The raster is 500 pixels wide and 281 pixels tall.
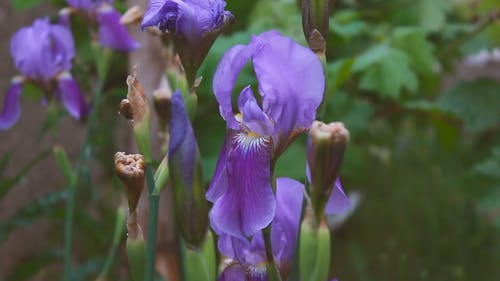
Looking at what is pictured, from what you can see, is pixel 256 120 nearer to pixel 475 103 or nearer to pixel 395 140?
pixel 475 103

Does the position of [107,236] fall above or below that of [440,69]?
below

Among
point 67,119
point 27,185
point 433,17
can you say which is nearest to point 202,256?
point 433,17

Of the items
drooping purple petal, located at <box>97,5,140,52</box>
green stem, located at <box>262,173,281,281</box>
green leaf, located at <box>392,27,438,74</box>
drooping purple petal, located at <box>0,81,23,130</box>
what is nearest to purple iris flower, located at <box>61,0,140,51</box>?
drooping purple petal, located at <box>97,5,140,52</box>

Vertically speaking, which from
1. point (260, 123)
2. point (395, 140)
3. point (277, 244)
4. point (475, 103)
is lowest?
point (395, 140)

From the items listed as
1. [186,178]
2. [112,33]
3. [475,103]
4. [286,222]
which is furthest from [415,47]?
[186,178]

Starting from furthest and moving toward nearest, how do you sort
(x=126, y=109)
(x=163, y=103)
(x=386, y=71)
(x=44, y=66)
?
(x=386, y=71) < (x=44, y=66) < (x=163, y=103) < (x=126, y=109)

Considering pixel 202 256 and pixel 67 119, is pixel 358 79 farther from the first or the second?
pixel 202 256

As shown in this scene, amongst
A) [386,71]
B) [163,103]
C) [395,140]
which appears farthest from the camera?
[395,140]
